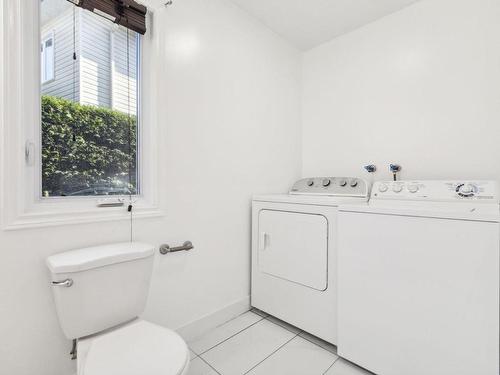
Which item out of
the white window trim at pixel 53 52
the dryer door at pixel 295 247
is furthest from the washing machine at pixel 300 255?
the white window trim at pixel 53 52

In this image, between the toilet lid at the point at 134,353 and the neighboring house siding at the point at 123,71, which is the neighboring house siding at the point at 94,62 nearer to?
the neighboring house siding at the point at 123,71

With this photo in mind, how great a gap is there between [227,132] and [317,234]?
98cm

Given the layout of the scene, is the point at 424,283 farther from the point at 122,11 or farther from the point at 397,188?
the point at 122,11

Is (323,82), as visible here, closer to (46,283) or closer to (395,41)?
(395,41)

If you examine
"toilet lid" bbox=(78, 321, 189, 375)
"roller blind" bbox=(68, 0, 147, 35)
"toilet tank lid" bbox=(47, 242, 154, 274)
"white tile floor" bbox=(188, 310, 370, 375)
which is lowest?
"white tile floor" bbox=(188, 310, 370, 375)

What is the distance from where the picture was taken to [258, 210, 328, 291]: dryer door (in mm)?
1635

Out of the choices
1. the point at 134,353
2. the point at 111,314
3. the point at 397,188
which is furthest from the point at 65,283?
the point at 397,188

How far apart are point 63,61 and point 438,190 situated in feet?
7.37

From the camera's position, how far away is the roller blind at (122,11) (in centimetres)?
127

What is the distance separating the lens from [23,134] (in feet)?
3.64

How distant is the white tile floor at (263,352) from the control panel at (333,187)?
1.07 m

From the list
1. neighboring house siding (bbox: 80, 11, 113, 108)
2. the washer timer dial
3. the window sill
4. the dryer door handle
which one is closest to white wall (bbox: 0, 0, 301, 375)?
the window sill

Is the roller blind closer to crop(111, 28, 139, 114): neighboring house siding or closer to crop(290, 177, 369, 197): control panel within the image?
crop(111, 28, 139, 114): neighboring house siding

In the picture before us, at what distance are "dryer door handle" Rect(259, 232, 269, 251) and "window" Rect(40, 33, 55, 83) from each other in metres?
1.58
